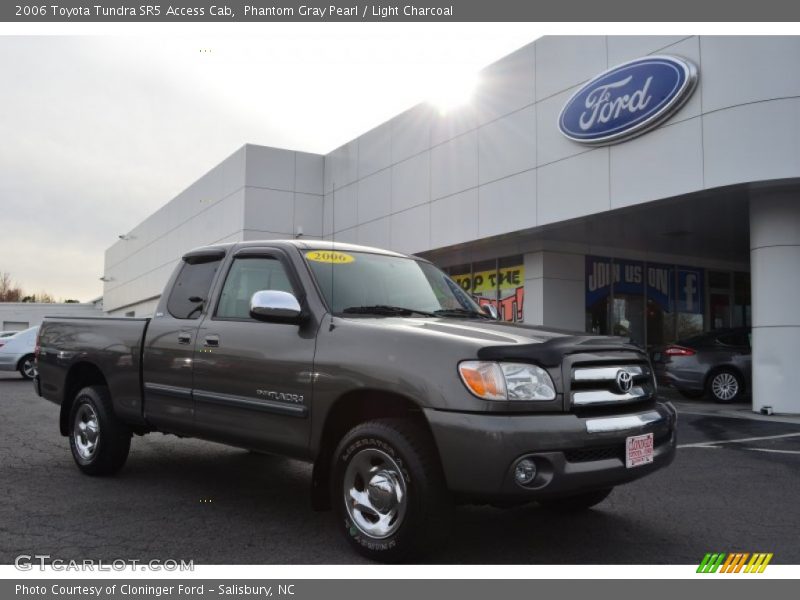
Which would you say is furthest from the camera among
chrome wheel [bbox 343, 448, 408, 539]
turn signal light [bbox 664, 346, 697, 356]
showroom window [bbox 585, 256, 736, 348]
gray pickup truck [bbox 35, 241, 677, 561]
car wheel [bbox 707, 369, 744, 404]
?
showroom window [bbox 585, 256, 736, 348]

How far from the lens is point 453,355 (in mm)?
3512

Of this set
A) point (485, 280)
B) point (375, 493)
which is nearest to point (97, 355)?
point (375, 493)

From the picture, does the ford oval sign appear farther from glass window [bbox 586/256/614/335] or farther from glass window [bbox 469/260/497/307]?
glass window [bbox 469/260/497/307]

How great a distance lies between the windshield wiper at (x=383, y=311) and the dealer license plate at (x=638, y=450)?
1.50 m

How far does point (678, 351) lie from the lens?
1370 centimetres

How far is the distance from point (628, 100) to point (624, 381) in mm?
10335

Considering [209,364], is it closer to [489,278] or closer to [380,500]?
[380,500]

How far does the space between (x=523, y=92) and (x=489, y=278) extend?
5380 millimetres

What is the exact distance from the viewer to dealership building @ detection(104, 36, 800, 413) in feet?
36.9

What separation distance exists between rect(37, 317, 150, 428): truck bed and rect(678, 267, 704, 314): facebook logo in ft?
56.4

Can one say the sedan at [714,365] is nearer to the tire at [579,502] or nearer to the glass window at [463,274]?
the glass window at [463,274]

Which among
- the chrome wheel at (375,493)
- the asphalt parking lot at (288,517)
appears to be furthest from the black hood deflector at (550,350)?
the asphalt parking lot at (288,517)

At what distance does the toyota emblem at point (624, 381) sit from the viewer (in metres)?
3.80

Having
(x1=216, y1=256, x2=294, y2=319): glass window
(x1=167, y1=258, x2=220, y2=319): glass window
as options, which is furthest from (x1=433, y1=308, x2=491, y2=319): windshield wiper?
(x1=167, y1=258, x2=220, y2=319): glass window
